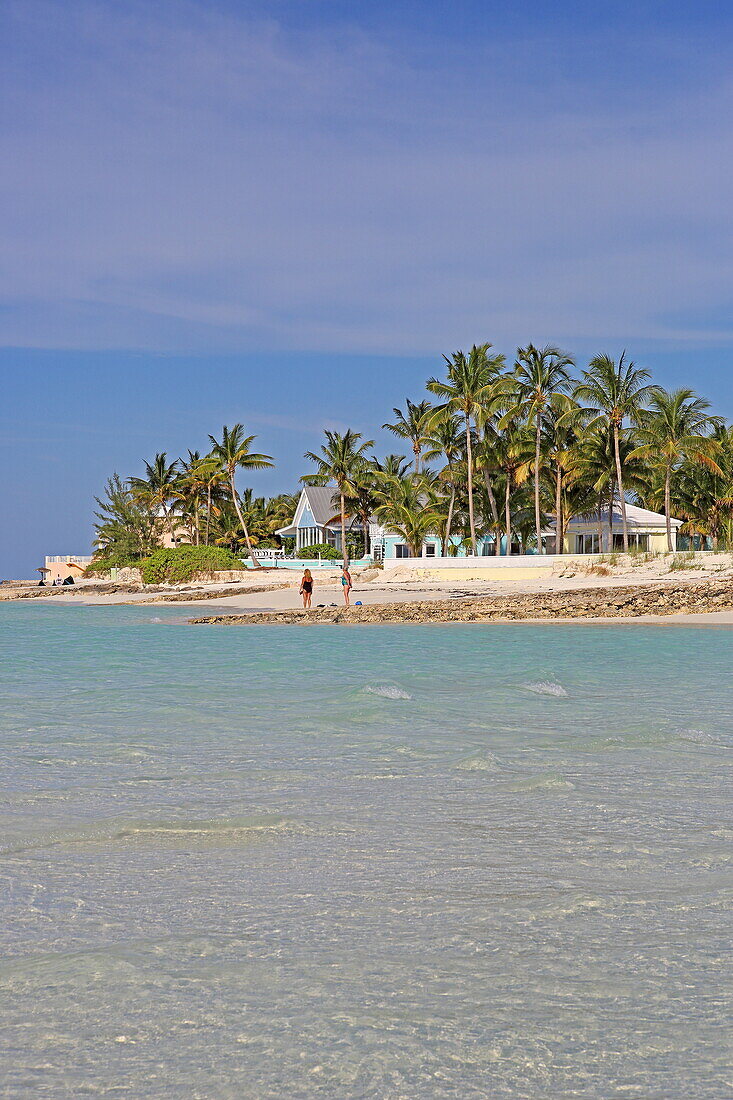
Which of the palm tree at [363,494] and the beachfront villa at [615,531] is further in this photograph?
the palm tree at [363,494]

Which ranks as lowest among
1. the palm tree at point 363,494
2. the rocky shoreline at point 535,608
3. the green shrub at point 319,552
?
the rocky shoreline at point 535,608

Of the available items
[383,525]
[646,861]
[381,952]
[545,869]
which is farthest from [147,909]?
[383,525]

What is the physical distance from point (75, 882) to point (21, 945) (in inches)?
29.5

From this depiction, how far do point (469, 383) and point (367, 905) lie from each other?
149ft

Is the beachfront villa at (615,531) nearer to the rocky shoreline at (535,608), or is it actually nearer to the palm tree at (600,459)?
the palm tree at (600,459)

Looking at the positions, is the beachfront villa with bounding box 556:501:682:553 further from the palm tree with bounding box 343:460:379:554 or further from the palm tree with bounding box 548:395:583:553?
the palm tree with bounding box 343:460:379:554

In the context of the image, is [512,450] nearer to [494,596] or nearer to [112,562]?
[494,596]

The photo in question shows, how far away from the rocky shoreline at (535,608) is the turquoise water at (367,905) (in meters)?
18.0

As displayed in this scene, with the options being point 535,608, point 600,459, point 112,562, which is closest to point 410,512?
point 600,459

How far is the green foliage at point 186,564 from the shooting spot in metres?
49.2

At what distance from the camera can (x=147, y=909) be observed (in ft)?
13.5

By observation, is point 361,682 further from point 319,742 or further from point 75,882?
point 75,882

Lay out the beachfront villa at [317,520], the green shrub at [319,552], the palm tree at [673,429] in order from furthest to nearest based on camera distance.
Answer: the beachfront villa at [317,520]
the green shrub at [319,552]
the palm tree at [673,429]

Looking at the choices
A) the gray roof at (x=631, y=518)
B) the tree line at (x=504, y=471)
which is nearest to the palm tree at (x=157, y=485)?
the tree line at (x=504, y=471)
